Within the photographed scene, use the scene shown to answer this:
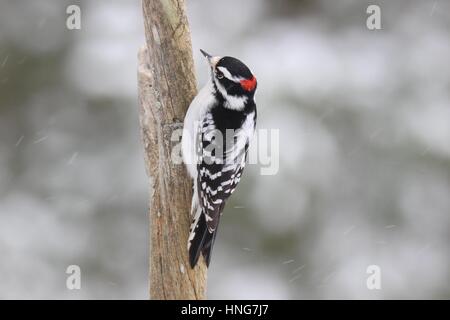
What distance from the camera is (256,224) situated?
28.9ft

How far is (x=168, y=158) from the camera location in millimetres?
5016

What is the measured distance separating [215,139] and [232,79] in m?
0.40

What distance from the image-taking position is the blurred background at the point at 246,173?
879cm

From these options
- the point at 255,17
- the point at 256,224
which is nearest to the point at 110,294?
the point at 256,224

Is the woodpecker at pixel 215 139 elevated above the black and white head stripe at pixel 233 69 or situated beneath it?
situated beneath

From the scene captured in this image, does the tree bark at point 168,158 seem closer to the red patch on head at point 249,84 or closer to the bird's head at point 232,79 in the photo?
the bird's head at point 232,79

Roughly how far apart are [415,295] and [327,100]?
7.81 feet

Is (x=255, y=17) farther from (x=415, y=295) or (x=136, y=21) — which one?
(x=415, y=295)

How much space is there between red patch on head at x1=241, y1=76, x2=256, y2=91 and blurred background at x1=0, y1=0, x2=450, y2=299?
3.61 metres

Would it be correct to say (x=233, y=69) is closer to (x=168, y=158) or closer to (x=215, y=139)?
(x=215, y=139)

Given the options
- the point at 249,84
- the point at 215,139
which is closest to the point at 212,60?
the point at 249,84

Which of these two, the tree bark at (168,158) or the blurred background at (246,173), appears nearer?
the tree bark at (168,158)

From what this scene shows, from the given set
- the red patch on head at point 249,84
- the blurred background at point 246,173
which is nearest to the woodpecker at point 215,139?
the red patch on head at point 249,84

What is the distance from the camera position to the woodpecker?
16.1ft
